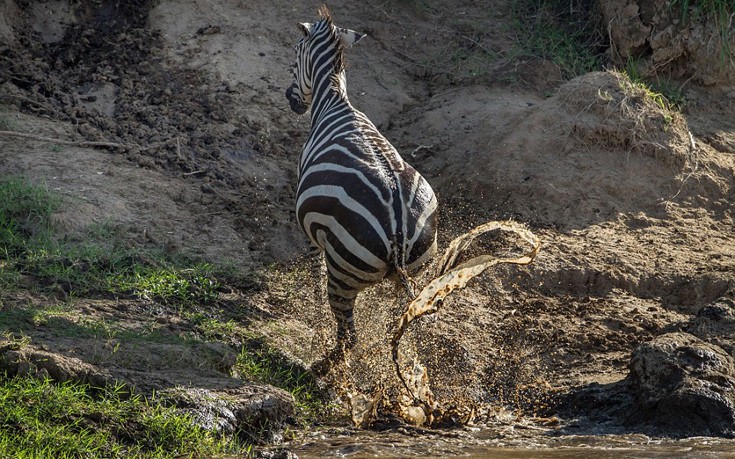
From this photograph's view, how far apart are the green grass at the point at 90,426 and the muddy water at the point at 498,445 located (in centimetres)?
63

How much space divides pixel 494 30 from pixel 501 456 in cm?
682

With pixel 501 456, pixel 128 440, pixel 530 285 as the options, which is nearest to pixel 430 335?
pixel 530 285

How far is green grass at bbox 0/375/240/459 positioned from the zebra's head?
3.35 m

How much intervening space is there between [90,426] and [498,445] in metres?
2.22

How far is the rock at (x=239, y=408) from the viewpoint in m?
5.51

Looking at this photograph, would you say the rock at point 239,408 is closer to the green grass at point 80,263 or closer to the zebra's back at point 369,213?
the zebra's back at point 369,213

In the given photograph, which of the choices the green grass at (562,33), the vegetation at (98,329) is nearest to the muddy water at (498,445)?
the vegetation at (98,329)

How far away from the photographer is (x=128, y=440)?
17.2 ft

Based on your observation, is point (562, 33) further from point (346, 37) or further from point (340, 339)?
point (340, 339)

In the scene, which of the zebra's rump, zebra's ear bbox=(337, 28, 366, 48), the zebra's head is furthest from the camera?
zebra's ear bbox=(337, 28, 366, 48)

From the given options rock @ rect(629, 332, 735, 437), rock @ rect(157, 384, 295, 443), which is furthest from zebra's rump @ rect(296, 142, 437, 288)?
rock @ rect(629, 332, 735, 437)

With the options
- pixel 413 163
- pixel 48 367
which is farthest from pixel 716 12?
pixel 48 367

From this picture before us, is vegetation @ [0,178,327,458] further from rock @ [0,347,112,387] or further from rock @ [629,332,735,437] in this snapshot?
rock @ [629,332,735,437]

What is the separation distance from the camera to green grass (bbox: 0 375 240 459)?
16.4ft
